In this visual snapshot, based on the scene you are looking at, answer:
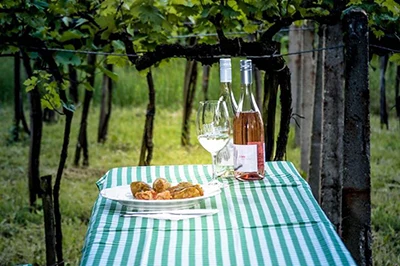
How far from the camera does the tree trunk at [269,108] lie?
3314mm

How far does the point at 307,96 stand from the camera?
16.6 ft

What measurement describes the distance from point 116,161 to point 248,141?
4679 millimetres

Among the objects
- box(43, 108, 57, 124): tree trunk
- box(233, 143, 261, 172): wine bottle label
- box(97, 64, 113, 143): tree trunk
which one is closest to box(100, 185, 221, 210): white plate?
box(233, 143, 261, 172): wine bottle label

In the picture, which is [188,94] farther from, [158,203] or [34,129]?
[158,203]

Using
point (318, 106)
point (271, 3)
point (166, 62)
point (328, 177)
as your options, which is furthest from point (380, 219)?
point (271, 3)

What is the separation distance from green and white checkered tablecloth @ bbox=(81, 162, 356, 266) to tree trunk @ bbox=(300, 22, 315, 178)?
2.88 metres

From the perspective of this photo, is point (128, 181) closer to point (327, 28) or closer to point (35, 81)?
point (35, 81)

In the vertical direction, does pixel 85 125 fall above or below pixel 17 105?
below

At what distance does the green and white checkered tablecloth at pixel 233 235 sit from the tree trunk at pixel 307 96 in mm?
2879

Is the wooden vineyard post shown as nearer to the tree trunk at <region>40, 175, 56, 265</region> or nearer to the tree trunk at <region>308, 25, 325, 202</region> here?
the tree trunk at <region>40, 175, 56, 265</region>

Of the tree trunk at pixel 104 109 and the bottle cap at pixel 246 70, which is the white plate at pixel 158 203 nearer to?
the bottle cap at pixel 246 70

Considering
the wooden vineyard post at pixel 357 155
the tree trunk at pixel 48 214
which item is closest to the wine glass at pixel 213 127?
the wooden vineyard post at pixel 357 155

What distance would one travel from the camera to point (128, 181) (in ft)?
7.92

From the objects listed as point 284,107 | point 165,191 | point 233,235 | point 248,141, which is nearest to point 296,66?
point 284,107
